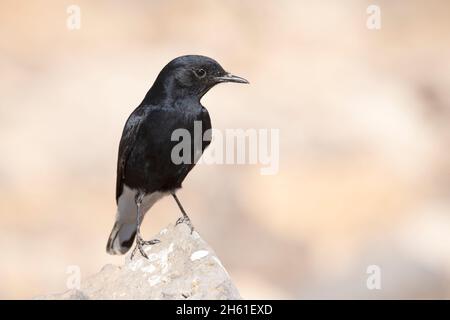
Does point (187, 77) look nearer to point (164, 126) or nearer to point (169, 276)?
point (164, 126)

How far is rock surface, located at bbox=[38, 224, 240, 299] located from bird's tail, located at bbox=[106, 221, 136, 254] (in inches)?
57.5

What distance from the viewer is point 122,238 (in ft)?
33.1

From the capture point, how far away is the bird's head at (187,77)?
9.01m

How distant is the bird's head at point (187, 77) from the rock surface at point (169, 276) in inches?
50.2

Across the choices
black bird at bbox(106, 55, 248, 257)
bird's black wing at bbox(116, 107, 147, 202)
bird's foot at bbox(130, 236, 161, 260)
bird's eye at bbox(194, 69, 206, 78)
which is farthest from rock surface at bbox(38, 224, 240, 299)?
bird's eye at bbox(194, 69, 206, 78)

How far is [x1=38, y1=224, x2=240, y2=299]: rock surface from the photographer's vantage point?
287 inches

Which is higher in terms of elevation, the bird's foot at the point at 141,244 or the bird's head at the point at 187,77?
the bird's head at the point at 187,77

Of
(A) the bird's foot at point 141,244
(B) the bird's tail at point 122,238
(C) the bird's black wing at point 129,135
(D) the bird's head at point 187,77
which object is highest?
(D) the bird's head at point 187,77

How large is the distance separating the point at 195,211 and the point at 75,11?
5647 millimetres

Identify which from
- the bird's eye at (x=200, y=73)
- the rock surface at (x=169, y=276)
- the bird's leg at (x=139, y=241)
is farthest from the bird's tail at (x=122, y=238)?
the bird's eye at (x=200, y=73)

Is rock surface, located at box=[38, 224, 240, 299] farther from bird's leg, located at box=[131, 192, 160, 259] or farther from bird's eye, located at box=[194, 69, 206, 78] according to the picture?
bird's eye, located at box=[194, 69, 206, 78]

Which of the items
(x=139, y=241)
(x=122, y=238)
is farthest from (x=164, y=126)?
(x=122, y=238)

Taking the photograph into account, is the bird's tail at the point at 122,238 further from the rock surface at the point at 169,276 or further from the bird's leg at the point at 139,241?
the rock surface at the point at 169,276
